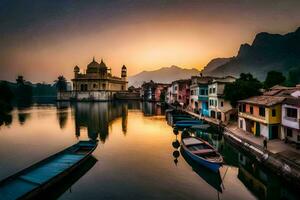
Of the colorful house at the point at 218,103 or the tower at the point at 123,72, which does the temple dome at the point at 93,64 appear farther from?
the colorful house at the point at 218,103

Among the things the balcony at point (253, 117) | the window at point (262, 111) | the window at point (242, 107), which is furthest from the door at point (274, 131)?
the window at point (242, 107)

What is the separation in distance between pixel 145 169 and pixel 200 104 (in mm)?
37397

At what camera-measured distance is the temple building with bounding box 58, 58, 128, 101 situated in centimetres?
14212

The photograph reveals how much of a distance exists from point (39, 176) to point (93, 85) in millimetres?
132686

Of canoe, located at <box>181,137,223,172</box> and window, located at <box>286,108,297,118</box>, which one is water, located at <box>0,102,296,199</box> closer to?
canoe, located at <box>181,137,223,172</box>

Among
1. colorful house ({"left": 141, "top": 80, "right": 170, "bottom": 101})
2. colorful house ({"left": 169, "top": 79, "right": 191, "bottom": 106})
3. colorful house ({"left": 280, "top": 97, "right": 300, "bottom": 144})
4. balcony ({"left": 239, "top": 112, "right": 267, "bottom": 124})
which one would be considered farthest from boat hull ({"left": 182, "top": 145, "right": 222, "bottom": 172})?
colorful house ({"left": 141, "top": 80, "right": 170, "bottom": 101})

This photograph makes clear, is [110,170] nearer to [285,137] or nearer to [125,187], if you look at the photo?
[125,187]

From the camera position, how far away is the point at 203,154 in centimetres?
Result: 2331

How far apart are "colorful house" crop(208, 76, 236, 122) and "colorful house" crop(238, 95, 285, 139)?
30.6ft

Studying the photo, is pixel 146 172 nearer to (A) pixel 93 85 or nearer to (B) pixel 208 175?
(B) pixel 208 175

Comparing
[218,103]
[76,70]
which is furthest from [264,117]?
[76,70]

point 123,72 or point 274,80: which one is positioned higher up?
point 123,72

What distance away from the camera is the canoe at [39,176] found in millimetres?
14766

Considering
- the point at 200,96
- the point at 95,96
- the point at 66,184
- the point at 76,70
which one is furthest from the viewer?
the point at 76,70
